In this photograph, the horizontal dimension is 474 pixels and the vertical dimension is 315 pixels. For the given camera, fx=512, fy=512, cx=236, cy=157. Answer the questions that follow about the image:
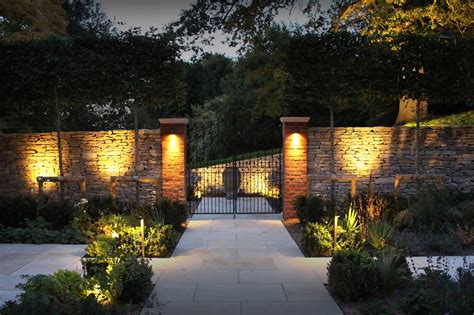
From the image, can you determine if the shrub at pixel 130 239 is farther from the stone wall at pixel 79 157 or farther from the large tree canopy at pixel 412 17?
the large tree canopy at pixel 412 17

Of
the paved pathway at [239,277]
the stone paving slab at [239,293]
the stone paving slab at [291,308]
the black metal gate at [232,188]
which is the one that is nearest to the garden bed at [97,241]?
the paved pathway at [239,277]

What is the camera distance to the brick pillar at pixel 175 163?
11875 mm

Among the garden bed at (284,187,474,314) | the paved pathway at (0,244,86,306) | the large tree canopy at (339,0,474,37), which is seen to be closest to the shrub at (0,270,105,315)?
the paved pathway at (0,244,86,306)

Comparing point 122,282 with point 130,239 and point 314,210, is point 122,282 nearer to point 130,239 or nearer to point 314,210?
point 130,239

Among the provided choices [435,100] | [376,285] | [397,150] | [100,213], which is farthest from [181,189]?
[376,285]

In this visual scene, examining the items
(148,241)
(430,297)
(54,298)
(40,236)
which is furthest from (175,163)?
(430,297)

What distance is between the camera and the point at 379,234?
7.83 meters

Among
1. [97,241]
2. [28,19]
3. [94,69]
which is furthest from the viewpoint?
[28,19]

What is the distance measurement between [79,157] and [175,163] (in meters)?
2.48

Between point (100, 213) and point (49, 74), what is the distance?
3.23m

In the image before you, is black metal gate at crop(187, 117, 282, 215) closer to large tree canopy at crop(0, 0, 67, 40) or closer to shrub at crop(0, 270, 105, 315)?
large tree canopy at crop(0, 0, 67, 40)

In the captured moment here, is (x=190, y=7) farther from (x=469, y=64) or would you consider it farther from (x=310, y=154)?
(x=469, y=64)

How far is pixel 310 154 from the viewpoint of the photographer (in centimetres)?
1218

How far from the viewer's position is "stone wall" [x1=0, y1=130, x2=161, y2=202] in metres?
12.3
